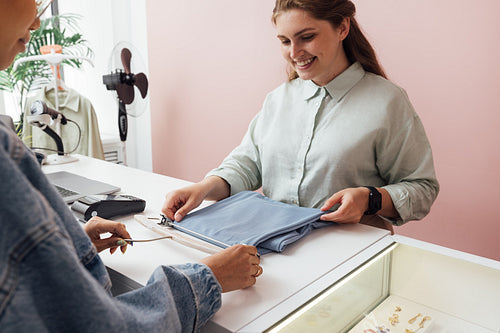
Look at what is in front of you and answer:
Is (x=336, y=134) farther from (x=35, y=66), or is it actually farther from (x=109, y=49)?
(x=109, y=49)

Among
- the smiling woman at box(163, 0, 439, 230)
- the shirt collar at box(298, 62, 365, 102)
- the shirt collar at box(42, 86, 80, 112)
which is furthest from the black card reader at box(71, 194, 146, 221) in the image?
the shirt collar at box(42, 86, 80, 112)

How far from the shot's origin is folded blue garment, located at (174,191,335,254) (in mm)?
966

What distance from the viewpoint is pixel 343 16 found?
1.42 metres

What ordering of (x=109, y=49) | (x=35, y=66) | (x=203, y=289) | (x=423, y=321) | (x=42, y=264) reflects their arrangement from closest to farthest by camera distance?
(x=42, y=264)
(x=203, y=289)
(x=423, y=321)
(x=35, y=66)
(x=109, y=49)

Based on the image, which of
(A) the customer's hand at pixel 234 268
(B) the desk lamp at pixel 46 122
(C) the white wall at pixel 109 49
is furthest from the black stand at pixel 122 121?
(A) the customer's hand at pixel 234 268

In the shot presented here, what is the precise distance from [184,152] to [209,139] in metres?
0.38

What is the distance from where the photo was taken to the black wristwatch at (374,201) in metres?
1.19

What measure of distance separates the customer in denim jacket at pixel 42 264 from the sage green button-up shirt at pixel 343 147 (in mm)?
930

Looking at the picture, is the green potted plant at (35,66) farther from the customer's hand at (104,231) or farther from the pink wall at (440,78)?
the customer's hand at (104,231)

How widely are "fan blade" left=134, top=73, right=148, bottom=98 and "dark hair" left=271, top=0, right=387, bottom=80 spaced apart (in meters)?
1.75

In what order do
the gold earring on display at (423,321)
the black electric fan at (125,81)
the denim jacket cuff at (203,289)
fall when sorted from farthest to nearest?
the black electric fan at (125,81), the gold earring on display at (423,321), the denim jacket cuff at (203,289)

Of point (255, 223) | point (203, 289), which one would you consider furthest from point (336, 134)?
point (203, 289)

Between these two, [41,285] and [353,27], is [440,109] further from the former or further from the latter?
[41,285]

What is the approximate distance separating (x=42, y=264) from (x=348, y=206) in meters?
0.85
